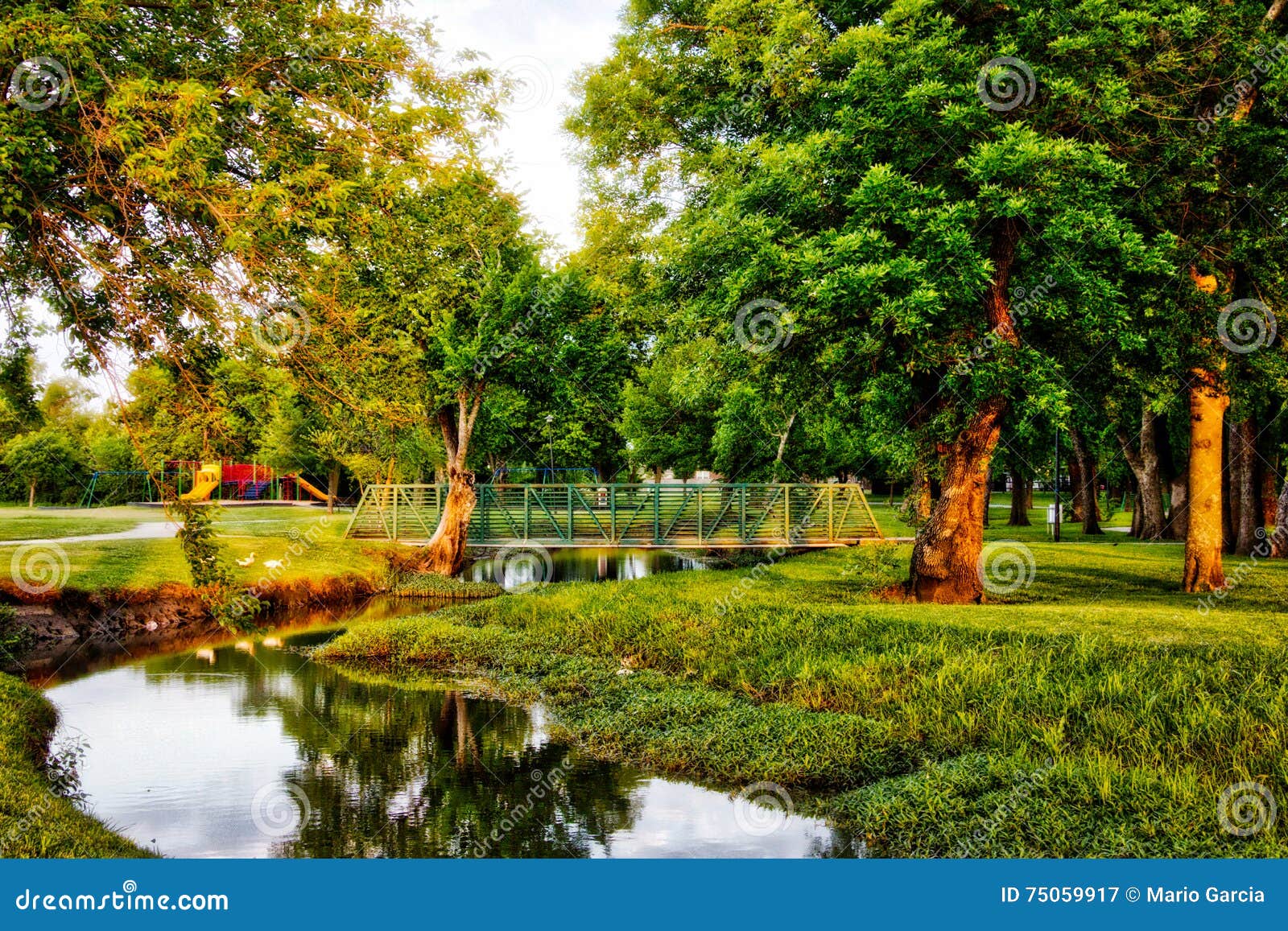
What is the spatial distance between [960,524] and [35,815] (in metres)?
13.9

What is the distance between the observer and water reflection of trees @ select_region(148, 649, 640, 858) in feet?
26.9

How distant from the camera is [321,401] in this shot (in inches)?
398

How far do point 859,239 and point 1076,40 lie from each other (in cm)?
423

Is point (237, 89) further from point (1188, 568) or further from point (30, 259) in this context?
point (1188, 568)

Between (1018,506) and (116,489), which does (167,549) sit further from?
(1018,506)

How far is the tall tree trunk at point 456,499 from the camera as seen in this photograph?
955 inches

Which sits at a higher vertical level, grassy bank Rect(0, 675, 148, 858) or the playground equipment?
the playground equipment

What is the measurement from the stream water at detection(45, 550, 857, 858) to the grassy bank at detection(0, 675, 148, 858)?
53 centimetres

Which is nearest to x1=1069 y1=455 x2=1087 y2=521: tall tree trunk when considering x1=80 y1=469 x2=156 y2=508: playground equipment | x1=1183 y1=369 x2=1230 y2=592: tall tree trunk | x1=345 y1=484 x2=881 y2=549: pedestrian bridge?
x1=345 y1=484 x2=881 y2=549: pedestrian bridge

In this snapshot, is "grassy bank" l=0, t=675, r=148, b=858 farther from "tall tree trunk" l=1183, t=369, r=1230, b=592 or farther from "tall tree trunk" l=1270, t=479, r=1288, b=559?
"tall tree trunk" l=1270, t=479, r=1288, b=559

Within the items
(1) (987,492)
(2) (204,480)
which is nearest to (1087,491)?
(1) (987,492)

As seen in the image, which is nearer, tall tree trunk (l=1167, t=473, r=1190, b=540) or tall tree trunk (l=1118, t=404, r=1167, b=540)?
tall tree trunk (l=1118, t=404, r=1167, b=540)

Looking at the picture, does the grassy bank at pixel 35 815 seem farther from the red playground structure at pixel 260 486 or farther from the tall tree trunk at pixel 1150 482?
the red playground structure at pixel 260 486

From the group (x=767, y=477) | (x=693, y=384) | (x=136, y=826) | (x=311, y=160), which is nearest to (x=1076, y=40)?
(x=693, y=384)
